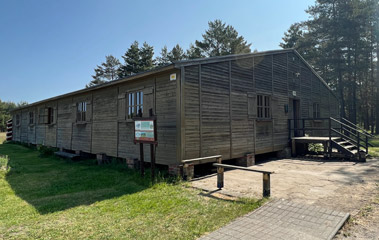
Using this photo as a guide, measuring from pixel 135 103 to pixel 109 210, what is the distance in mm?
4684

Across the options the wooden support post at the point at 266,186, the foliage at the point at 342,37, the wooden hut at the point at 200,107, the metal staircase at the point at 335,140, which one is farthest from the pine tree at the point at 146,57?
the wooden support post at the point at 266,186

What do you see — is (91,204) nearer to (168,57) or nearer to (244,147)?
(244,147)

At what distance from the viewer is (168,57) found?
40.6 meters

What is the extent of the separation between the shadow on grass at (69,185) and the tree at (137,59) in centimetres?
3033

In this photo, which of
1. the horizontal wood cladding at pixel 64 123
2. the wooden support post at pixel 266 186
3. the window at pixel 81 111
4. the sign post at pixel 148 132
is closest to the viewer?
the wooden support post at pixel 266 186

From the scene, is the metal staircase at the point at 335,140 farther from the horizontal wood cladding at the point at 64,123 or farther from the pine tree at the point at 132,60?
the pine tree at the point at 132,60

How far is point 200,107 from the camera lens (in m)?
7.12

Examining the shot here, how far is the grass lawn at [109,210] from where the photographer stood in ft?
11.1

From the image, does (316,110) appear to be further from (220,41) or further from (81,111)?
(220,41)

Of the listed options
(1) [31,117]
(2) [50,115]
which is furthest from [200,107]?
(1) [31,117]

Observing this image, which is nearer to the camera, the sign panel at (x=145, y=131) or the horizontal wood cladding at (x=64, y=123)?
the sign panel at (x=145, y=131)

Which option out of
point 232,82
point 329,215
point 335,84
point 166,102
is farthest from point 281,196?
point 335,84

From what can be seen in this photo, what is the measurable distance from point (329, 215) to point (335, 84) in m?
30.8

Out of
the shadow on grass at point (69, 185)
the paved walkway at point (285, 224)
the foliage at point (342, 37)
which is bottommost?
the shadow on grass at point (69, 185)
